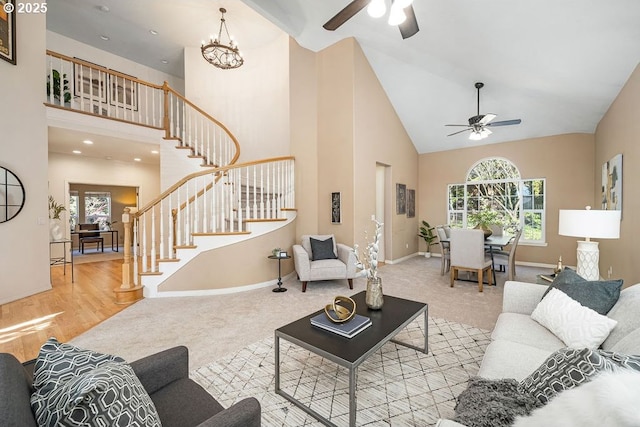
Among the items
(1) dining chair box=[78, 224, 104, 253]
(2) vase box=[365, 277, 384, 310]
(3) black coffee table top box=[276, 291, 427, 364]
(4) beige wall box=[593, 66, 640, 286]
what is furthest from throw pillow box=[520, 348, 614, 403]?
(1) dining chair box=[78, 224, 104, 253]

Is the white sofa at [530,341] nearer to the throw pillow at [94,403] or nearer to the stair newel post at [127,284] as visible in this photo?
the throw pillow at [94,403]

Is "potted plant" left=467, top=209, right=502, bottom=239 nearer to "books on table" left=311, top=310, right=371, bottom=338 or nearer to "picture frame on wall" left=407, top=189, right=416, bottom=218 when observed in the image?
"picture frame on wall" left=407, top=189, right=416, bottom=218

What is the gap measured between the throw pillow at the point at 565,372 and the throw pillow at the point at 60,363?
5.25 ft

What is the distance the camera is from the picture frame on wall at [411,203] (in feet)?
22.6

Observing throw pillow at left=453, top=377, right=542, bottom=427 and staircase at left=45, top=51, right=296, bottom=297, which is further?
staircase at left=45, top=51, right=296, bottom=297

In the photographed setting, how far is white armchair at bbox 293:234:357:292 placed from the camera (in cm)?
404

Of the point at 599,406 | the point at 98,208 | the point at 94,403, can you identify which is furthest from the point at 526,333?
the point at 98,208

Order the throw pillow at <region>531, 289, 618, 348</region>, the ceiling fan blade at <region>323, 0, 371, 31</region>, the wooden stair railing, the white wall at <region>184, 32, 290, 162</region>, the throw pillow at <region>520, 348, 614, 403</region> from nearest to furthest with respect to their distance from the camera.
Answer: the throw pillow at <region>520, 348, 614, 403</region>, the throw pillow at <region>531, 289, 618, 348</region>, the ceiling fan blade at <region>323, 0, 371, 31</region>, the wooden stair railing, the white wall at <region>184, 32, 290, 162</region>

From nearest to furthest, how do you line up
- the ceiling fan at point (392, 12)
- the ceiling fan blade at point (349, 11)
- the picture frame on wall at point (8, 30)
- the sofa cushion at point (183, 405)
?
the sofa cushion at point (183, 405) → the ceiling fan at point (392, 12) → the ceiling fan blade at point (349, 11) → the picture frame on wall at point (8, 30)

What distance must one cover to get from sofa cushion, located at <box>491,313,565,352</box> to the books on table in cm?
87

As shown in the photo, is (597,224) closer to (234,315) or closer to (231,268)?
(234,315)

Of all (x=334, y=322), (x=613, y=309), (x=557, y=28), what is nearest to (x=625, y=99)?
(x=557, y=28)

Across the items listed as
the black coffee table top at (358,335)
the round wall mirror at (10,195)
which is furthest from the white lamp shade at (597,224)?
the round wall mirror at (10,195)

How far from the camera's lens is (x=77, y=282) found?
454cm
